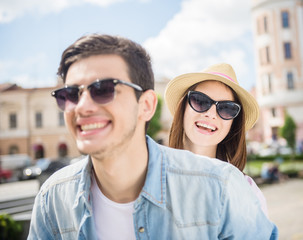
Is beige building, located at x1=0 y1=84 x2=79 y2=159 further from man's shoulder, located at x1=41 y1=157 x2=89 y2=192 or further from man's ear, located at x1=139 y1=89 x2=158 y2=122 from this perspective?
man's ear, located at x1=139 y1=89 x2=158 y2=122

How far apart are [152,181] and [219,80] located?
104 centimetres

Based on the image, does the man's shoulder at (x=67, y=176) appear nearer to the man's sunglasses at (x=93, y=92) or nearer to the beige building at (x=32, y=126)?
the man's sunglasses at (x=93, y=92)

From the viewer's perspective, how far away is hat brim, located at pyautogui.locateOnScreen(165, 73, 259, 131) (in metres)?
2.65

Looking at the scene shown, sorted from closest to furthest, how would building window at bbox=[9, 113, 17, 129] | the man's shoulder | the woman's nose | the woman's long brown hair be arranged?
the man's shoulder
the woman's nose
the woman's long brown hair
building window at bbox=[9, 113, 17, 129]

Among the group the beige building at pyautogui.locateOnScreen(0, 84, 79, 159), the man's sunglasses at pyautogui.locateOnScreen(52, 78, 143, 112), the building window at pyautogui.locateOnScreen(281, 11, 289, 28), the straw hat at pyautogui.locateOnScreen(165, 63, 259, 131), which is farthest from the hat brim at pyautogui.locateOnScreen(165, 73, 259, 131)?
the building window at pyautogui.locateOnScreen(281, 11, 289, 28)

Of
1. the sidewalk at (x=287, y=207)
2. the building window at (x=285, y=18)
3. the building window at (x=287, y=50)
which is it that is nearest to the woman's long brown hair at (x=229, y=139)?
the sidewalk at (x=287, y=207)

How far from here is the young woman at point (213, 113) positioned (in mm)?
2607

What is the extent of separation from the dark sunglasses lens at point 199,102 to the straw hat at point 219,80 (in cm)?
14

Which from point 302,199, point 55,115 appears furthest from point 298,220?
point 55,115

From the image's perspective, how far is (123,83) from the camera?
183 cm

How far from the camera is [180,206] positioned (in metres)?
1.93

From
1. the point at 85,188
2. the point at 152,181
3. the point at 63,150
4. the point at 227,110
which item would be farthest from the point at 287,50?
the point at 85,188

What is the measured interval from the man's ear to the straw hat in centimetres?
70

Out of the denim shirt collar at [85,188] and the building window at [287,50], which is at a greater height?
the building window at [287,50]
